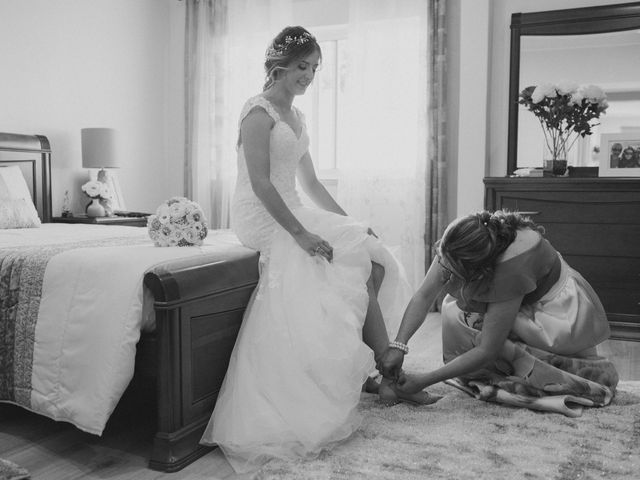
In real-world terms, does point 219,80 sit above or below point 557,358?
above

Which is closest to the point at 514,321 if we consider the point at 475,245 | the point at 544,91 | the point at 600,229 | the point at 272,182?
the point at 475,245

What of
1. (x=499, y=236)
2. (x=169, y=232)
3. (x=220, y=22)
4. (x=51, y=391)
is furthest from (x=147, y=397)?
(x=220, y=22)

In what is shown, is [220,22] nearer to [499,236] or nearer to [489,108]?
[489,108]

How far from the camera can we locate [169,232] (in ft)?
7.70

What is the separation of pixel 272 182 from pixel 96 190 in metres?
2.59

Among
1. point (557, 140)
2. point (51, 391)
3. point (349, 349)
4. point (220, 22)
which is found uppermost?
point (220, 22)

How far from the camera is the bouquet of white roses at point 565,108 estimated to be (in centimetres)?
400

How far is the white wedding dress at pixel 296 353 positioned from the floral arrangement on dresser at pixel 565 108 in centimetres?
229

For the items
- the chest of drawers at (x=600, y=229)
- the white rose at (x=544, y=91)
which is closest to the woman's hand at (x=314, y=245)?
the chest of drawers at (x=600, y=229)

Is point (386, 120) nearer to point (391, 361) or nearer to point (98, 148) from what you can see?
point (98, 148)

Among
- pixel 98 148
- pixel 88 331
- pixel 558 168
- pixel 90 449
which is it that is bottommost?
pixel 90 449

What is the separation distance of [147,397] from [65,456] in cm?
30

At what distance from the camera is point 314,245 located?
2.20m

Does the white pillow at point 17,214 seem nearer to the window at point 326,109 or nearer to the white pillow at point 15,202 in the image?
the white pillow at point 15,202
